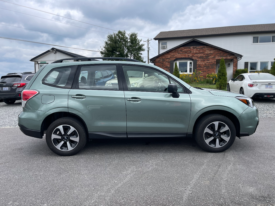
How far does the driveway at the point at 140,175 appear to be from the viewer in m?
2.65

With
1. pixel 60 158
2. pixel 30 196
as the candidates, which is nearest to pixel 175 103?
pixel 60 158

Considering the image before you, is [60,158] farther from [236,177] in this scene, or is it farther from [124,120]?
[236,177]

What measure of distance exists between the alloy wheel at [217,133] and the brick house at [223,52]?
21301 millimetres

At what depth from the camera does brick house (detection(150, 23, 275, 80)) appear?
2406cm

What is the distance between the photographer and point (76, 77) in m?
4.12

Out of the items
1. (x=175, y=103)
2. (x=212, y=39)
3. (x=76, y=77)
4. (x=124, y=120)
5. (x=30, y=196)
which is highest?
(x=212, y=39)

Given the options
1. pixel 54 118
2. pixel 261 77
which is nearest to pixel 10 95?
pixel 54 118

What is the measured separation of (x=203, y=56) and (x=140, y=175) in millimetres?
23111

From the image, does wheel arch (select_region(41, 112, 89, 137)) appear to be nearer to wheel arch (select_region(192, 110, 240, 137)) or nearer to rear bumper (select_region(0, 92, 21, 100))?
wheel arch (select_region(192, 110, 240, 137))

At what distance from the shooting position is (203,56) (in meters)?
24.3

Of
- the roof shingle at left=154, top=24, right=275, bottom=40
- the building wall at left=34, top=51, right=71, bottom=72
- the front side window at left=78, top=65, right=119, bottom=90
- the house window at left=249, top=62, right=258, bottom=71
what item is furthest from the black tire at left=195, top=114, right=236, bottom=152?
the building wall at left=34, top=51, right=71, bottom=72

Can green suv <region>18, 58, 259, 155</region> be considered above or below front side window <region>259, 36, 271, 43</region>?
below

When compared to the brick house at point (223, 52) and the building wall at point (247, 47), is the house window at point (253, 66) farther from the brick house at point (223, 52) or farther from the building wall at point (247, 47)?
the building wall at point (247, 47)

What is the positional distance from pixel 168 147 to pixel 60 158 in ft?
7.00
